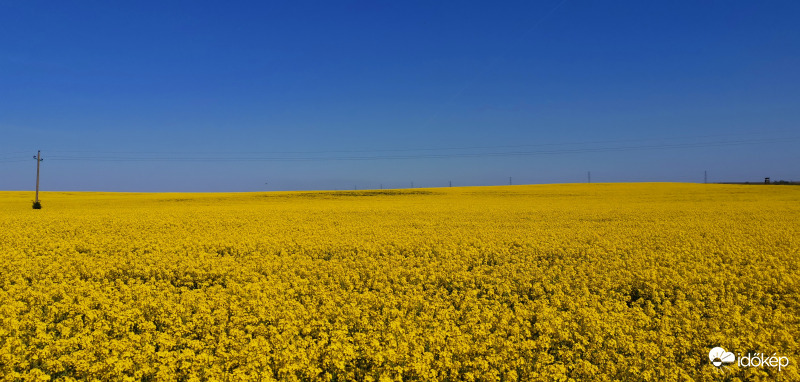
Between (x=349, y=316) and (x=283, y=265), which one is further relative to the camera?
(x=283, y=265)

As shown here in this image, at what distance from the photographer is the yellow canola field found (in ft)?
16.8

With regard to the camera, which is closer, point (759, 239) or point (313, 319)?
point (313, 319)

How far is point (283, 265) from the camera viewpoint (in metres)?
10.7

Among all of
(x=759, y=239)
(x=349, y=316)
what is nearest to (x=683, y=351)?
(x=349, y=316)

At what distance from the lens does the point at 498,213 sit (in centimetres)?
2630

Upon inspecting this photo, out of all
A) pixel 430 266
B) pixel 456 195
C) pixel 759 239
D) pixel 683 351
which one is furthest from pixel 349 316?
pixel 456 195

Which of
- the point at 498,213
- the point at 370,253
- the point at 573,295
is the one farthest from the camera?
the point at 498,213

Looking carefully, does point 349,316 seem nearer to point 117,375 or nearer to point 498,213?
point 117,375

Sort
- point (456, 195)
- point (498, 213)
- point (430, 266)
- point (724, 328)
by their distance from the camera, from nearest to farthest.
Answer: point (724, 328) < point (430, 266) < point (498, 213) < point (456, 195)

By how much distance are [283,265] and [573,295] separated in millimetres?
6852

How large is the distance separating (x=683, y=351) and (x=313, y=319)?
5276mm

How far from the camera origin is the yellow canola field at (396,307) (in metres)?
5.13

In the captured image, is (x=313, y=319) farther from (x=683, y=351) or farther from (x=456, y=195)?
(x=456, y=195)

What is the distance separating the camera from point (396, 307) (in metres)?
7.53
